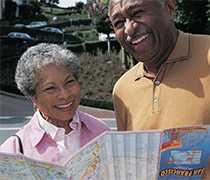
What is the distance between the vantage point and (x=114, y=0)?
194 centimetres

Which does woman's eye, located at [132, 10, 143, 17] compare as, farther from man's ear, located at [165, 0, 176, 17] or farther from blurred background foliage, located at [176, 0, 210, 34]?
blurred background foliage, located at [176, 0, 210, 34]

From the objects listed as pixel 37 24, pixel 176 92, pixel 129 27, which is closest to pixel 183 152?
pixel 176 92

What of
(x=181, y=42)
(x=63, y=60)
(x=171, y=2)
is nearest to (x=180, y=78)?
(x=181, y=42)

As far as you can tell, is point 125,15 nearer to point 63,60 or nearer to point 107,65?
point 63,60

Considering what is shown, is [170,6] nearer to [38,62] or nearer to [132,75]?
[132,75]

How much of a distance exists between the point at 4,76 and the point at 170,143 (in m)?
21.7

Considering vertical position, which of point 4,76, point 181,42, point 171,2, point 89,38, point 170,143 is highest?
point 171,2

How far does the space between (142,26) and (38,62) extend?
1.38 ft

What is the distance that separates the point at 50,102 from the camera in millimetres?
1999

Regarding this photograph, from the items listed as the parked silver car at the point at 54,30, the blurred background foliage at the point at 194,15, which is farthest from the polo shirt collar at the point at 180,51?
the parked silver car at the point at 54,30

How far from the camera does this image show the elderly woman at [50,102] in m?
1.99

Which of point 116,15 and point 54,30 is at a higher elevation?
point 116,15

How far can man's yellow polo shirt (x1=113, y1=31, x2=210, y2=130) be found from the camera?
6.13 feet

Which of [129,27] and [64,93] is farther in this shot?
[64,93]
